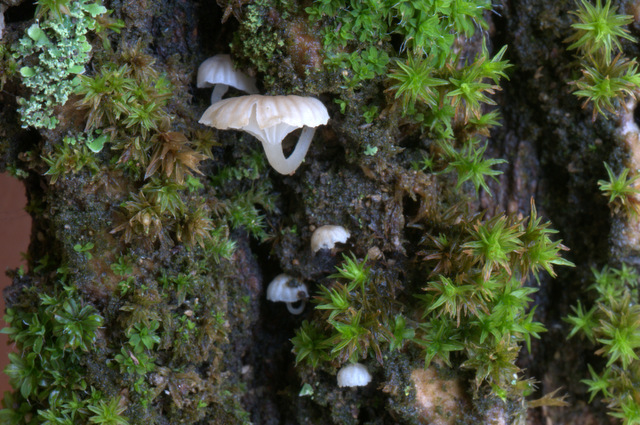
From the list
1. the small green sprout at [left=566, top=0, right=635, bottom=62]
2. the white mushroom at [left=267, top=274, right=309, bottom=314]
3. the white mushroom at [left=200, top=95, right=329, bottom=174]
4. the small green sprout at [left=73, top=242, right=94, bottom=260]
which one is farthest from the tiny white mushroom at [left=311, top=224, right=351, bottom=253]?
the small green sprout at [left=566, top=0, right=635, bottom=62]

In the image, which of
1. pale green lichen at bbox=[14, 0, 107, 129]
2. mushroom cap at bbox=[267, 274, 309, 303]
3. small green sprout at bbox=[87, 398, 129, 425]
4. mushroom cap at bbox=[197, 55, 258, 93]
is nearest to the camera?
pale green lichen at bbox=[14, 0, 107, 129]

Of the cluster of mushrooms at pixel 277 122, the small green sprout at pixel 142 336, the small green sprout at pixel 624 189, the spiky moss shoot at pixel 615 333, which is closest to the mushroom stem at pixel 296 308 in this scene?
the cluster of mushrooms at pixel 277 122

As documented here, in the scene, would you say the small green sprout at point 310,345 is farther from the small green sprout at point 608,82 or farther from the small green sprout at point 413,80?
the small green sprout at point 608,82

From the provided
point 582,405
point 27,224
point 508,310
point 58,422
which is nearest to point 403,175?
point 508,310

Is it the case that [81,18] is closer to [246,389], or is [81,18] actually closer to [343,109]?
[343,109]

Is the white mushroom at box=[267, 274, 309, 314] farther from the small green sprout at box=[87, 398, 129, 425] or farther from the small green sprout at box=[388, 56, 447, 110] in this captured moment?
the small green sprout at box=[388, 56, 447, 110]

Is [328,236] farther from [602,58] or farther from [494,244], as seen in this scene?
[602,58]
